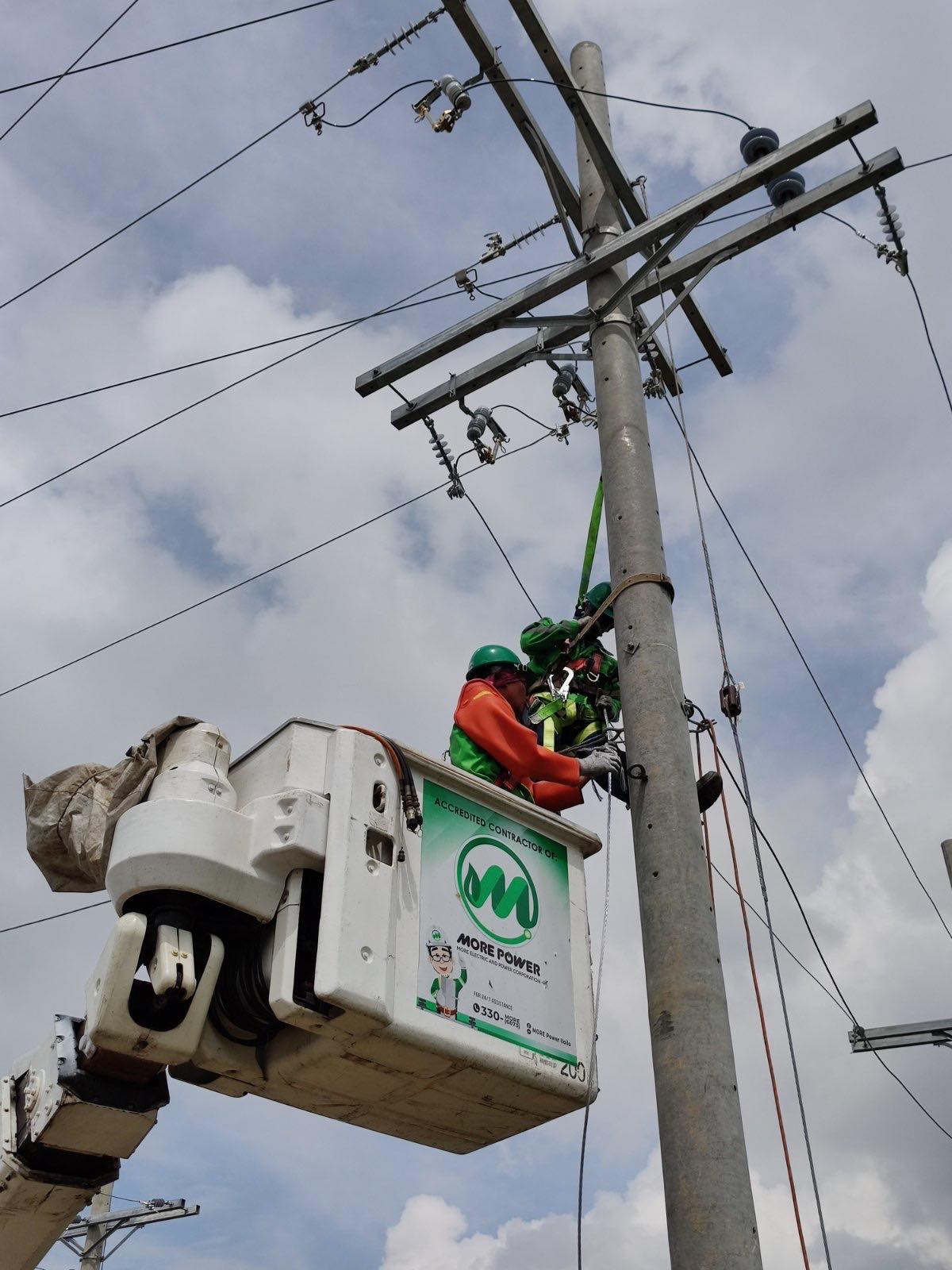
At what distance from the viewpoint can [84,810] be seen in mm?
4703

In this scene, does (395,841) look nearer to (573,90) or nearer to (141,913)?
(141,913)

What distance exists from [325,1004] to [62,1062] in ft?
3.58

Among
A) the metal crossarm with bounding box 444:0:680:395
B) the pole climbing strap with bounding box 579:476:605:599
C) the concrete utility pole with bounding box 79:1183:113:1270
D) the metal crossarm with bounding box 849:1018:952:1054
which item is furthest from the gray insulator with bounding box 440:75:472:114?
the concrete utility pole with bounding box 79:1183:113:1270

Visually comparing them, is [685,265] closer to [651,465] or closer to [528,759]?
[651,465]

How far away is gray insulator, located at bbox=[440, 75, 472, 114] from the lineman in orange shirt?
3111 mm

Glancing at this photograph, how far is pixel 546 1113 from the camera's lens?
4590mm

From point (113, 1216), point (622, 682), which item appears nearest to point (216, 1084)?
point (622, 682)

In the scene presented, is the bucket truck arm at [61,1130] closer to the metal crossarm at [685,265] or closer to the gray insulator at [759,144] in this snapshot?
the metal crossarm at [685,265]

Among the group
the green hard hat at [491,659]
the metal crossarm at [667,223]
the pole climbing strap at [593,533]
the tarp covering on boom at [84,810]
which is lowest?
the tarp covering on boom at [84,810]

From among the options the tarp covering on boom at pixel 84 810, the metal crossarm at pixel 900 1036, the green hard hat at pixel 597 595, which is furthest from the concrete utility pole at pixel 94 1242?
the tarp covering on boom at pixel 84 810

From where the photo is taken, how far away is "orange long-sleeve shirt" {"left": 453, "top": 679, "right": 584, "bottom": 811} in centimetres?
560

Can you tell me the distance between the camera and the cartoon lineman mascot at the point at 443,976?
422cm

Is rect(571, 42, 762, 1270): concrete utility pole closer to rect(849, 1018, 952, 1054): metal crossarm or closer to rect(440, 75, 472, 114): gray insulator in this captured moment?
rect(440, 75, 472, 114): gray insulator

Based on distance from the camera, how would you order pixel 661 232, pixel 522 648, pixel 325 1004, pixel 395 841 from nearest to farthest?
1. pixel 325 1004
2. pixel 395 841
3. pixel 661 232
4. pixel 522 648
